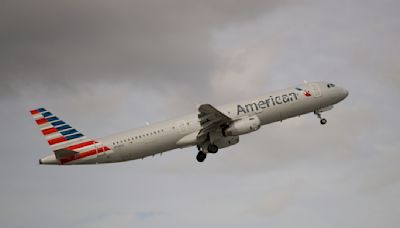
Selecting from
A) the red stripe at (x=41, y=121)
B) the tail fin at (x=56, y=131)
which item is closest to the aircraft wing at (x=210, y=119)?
the tail fin at (x=56, y=131)

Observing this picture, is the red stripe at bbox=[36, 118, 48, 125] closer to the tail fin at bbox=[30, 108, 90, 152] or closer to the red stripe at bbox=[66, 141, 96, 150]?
the tail fin at bbox=[30, 108, 90, 152]

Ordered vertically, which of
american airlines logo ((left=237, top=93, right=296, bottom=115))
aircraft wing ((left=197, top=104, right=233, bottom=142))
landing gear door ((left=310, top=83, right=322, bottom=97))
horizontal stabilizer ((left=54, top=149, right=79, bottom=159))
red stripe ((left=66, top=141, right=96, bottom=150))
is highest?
landing gear door ((left=310, top=83, right=322, bottom=97))

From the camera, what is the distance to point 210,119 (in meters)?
55.4

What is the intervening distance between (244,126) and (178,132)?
726cm

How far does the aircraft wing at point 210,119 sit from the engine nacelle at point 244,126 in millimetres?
874

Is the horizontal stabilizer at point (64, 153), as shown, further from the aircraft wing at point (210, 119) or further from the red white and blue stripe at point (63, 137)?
the aircraft wing at point (210, 119)

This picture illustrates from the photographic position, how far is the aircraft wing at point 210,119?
54031 millimetres

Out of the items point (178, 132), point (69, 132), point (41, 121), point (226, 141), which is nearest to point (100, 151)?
point (69, 132)

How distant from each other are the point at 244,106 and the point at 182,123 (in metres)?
7.19

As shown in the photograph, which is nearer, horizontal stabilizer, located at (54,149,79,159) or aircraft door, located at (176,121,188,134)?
horizontal stabilizer, located at (54,149,79,159)

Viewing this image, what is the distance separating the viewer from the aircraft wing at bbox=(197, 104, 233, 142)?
2127 inches

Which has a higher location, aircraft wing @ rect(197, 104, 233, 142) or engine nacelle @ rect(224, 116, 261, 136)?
aircraft wing @ rect(197, 104, 233, 142)

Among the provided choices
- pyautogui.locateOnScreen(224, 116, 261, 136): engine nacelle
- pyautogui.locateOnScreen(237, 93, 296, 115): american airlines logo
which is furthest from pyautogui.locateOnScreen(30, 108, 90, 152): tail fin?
pyautogui.locateOnScreen(237, 93, 296, 115): american airlines logo

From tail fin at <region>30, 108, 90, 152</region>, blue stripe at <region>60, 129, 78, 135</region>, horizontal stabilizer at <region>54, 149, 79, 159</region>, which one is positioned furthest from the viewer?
blue stripe at <region>60, 129, 78, 135</region>
